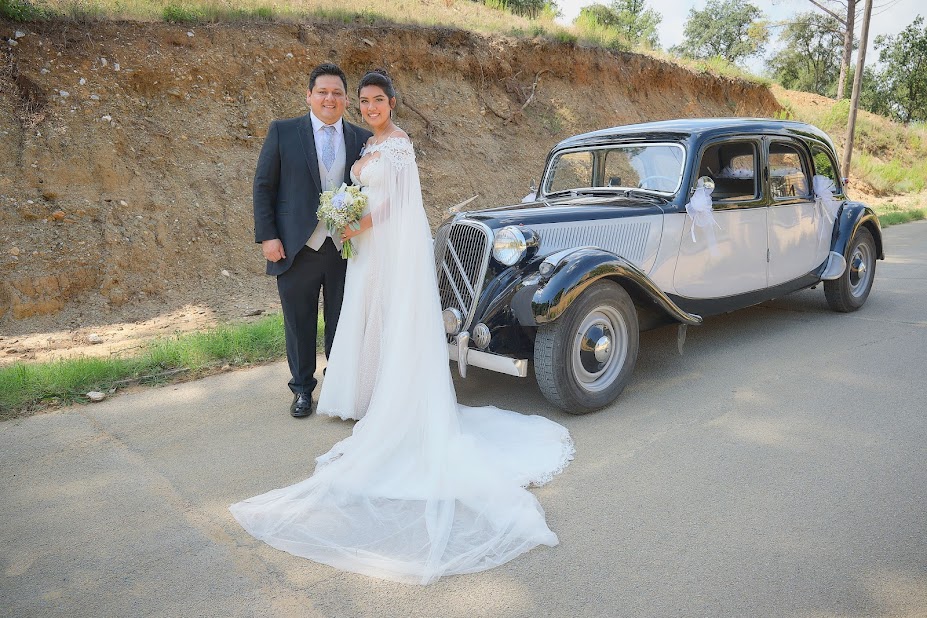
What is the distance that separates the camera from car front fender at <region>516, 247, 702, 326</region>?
12.6ft

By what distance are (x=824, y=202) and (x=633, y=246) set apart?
2777 mm

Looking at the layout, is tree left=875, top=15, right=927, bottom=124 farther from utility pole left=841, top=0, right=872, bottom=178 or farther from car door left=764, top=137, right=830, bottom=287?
car door left=764, top=137, right=830, bottom=287

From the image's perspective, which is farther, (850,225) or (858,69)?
(858,69)

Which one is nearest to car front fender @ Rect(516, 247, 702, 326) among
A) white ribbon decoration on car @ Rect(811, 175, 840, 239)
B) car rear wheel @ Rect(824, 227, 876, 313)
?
white ribbon decoration on car @ Rect(811, 175, 840, 239)

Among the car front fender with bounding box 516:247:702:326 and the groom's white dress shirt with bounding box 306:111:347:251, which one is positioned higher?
the groom's white dress shirt with bounding box 306:111:347:251

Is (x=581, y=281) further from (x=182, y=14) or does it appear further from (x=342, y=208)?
(x=182, y=14)

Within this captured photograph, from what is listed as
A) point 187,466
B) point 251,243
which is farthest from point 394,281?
point 251,243

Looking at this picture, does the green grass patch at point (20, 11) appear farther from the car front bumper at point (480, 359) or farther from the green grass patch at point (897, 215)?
the green grass patch at point (897, 215)

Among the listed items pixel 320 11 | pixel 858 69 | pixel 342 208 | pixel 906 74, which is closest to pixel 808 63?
pixel 906 74

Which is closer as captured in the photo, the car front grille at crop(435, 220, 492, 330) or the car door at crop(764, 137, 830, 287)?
the car front grille at crop(435, 220, 492, 330)

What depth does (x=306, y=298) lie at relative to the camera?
13.9 feet

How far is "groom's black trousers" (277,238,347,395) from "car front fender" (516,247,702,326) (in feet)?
4.48

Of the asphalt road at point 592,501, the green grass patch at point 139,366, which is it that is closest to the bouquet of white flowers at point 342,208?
the asphalt road at point 592,501

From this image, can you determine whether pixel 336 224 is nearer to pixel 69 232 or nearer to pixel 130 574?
pixel 130 574
